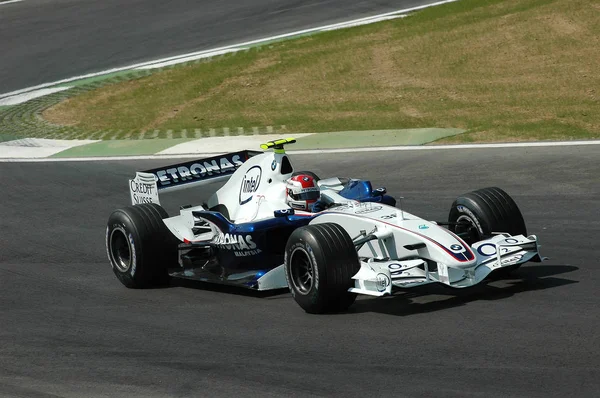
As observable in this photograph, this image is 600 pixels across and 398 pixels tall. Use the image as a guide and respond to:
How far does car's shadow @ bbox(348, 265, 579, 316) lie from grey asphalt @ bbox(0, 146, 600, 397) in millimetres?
19

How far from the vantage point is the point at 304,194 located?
1083 cm

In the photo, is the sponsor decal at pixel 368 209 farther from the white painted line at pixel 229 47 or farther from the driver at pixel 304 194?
the white painted line at pixel 229 47

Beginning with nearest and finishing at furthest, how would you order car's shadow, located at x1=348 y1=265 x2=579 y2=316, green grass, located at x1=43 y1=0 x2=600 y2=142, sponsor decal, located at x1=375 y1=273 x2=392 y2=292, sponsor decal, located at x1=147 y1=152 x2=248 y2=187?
1. sponsor decal, located at x1=375 y1=273 x2=392 y2=292
2. car's shadow, located at x1=348 y1=265 x2=579 y2=316
3. sponsor decal, located at x1=147 y1=152 x2=248 y2=187
4. green grass, located at x1=43 y1=0 x2=600 y2=142

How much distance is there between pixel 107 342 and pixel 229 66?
16.8 metres

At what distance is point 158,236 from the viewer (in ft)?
37.1

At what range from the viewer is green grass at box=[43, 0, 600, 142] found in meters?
19.9

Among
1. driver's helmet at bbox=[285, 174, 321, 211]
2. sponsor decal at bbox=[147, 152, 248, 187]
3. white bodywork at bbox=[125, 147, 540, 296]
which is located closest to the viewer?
white bodywork at bbox=[125, 147, 540, 296]

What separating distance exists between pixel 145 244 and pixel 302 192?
5.82ft

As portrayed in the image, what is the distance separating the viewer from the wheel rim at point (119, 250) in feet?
38.2

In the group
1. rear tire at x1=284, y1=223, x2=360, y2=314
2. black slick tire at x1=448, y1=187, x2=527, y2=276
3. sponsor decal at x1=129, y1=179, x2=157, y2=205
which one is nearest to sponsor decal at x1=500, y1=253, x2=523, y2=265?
black slick tire at x1=448, y1=187, x2=527, y2=276

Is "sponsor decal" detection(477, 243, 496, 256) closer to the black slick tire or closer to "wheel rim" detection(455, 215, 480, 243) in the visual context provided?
the black slick tire

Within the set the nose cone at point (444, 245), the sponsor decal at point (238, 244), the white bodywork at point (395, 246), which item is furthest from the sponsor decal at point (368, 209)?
the sponsor decal at point (238, 244)

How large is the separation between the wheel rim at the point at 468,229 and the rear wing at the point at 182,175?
2.89 metres

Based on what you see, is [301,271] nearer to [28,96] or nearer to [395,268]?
[395,268]
